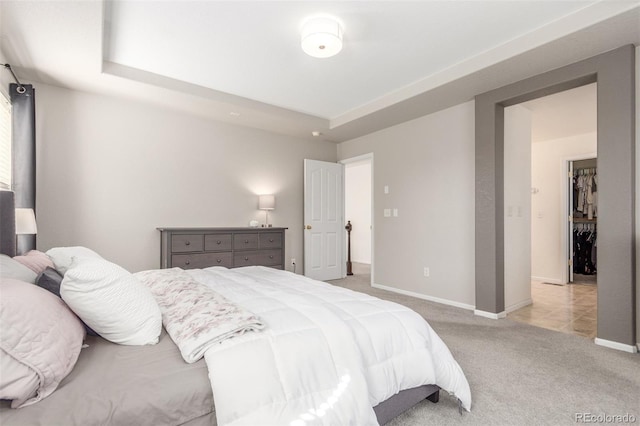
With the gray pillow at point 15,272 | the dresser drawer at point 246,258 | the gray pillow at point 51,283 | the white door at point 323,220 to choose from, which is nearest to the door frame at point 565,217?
the white door at point 323,220

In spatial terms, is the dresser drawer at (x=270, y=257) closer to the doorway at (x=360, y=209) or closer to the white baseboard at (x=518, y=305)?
the white baseboard at (x=518, y=305)

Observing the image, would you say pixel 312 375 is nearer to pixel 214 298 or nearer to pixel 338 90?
pixel 214 298

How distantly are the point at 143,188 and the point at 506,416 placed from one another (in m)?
4.11

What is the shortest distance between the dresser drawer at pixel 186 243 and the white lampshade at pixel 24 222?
4.24ft

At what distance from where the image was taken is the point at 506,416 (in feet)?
5.49

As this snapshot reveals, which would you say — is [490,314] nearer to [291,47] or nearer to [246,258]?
[246,258]

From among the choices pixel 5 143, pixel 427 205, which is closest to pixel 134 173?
pixel 5 143

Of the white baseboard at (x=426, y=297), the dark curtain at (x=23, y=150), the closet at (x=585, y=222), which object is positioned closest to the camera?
the dark curtain at (x=23, y=150)

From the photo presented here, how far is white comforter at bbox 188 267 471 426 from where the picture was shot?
106cm

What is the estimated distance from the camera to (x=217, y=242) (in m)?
3.91

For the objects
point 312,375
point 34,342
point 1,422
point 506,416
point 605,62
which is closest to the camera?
point 1,422

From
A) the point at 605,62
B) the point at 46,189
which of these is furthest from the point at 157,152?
the point at 605,62

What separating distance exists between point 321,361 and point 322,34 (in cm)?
231

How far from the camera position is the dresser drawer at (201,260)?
3.64 meters
